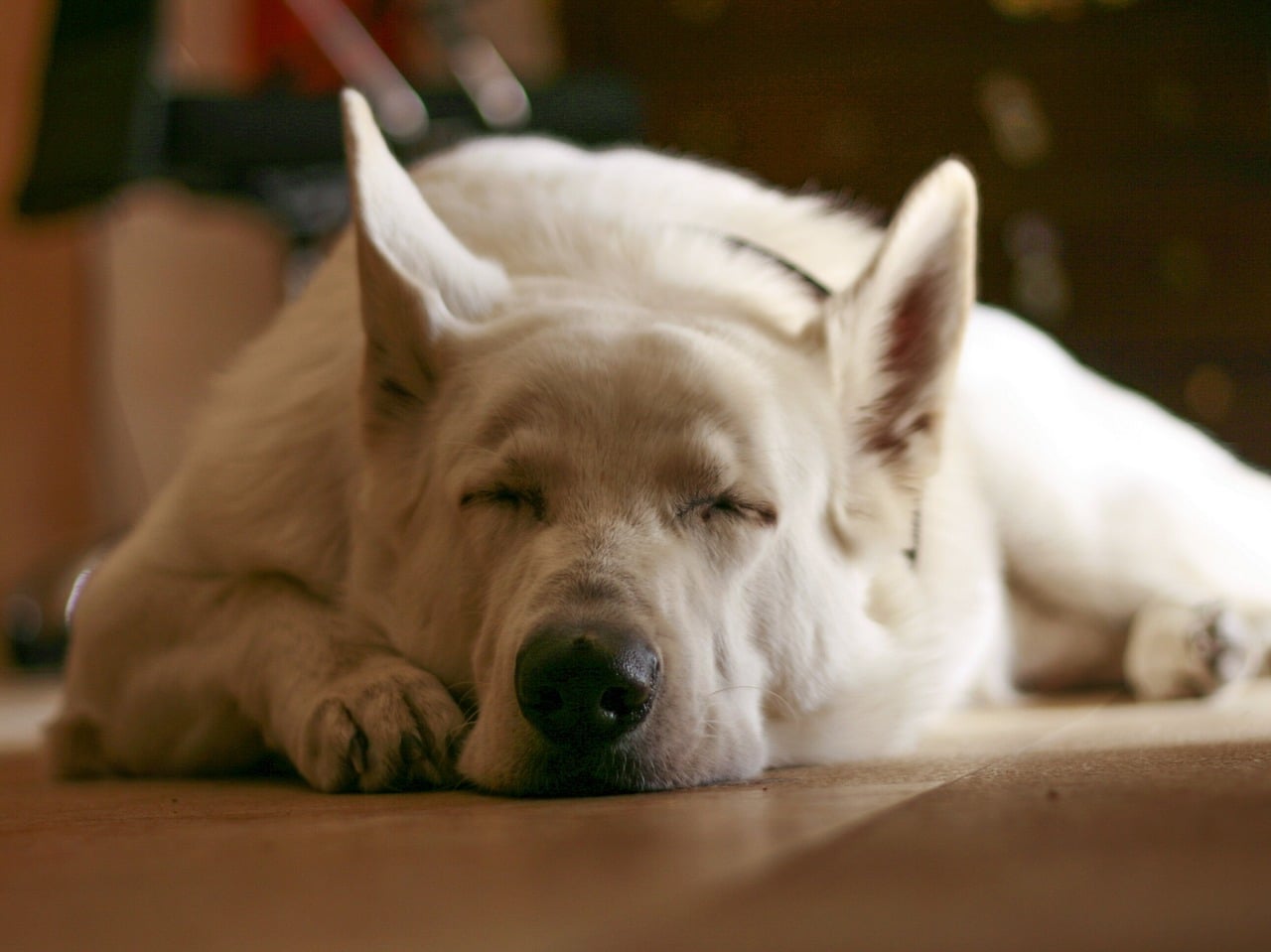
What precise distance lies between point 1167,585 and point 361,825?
75.0 inches

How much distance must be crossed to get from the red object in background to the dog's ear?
9.18ft

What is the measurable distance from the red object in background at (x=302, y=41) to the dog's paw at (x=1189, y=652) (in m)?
3.18

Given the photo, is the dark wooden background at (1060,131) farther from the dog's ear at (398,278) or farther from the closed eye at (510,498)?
the closed eye at (510,498)

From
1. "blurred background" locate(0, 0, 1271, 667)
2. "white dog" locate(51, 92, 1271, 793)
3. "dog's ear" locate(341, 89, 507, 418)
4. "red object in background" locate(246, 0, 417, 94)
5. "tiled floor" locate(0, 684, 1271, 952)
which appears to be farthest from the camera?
"blurred background" locate(0, 0, 1271, 667)

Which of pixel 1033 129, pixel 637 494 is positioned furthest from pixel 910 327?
pixel 1033 129

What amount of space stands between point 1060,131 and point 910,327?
3.64 metres

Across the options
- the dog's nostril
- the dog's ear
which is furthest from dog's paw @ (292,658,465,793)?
the dog's ear

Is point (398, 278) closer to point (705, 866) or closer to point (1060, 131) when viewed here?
point (705, 866)

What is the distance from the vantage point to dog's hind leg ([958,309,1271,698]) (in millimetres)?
2588

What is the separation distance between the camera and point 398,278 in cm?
179

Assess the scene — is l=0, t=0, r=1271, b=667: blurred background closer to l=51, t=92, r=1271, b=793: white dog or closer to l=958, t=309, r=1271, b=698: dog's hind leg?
l=958, t=309, r=1271, b=698: dog's hind leg

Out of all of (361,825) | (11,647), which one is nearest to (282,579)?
(361,825)

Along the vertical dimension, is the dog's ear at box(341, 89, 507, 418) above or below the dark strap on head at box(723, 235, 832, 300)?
below

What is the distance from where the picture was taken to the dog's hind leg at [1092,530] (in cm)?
259
